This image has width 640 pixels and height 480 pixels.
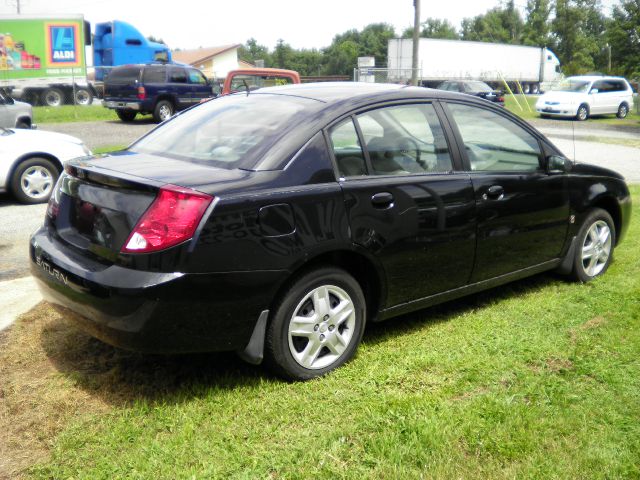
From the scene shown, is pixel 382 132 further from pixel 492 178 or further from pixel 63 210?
pixel 63 210

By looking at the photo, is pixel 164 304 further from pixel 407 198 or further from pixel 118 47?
pixel 118 47

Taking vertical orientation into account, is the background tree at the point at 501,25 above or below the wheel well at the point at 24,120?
above

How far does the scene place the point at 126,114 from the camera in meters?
24.0

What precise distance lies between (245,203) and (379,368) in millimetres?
1274

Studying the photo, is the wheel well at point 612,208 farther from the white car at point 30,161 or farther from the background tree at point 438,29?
the background tree at point 438,29

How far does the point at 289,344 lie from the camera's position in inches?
Result: 139

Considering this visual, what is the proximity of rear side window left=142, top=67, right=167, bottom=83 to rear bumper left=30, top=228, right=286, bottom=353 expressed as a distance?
814 inches

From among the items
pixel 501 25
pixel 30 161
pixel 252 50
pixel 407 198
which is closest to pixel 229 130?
pixel 407 198

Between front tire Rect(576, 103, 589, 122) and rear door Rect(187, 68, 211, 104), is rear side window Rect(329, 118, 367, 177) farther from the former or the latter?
front tire Rect(576, 103, 589, 122)

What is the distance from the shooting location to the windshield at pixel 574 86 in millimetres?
28609

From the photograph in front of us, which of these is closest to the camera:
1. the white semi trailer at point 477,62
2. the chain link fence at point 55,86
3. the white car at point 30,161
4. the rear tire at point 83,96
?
the white car at point 30,161

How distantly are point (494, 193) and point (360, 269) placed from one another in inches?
46.1

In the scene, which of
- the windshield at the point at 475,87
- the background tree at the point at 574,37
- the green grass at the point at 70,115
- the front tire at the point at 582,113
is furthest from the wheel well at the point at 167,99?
the background tree at the point at 574,37

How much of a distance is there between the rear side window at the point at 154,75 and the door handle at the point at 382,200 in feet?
67.5
